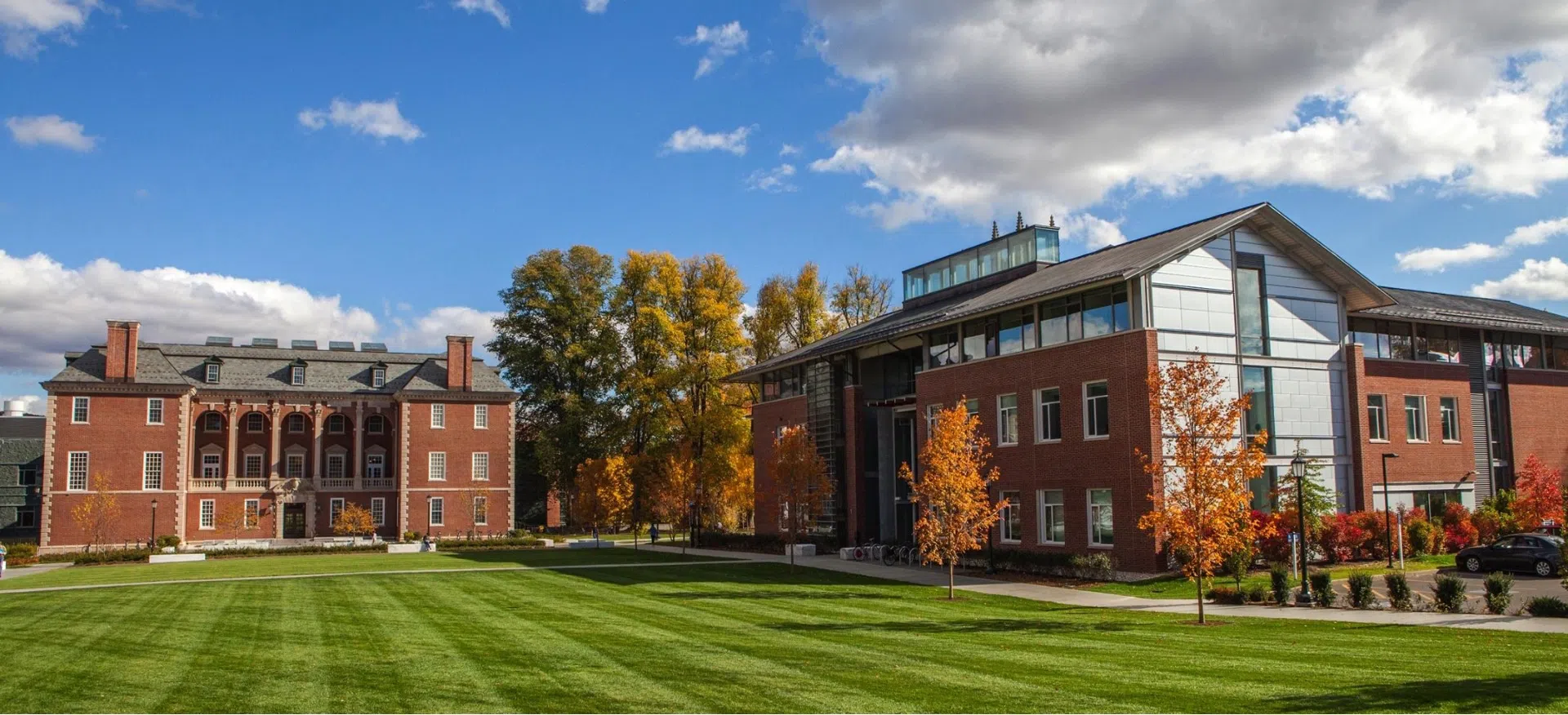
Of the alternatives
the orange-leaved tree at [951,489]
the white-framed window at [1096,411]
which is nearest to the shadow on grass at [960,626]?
the orange-leaved tree at [951,489]

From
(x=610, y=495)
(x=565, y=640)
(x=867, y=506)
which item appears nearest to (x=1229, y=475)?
(x=565, y=640)

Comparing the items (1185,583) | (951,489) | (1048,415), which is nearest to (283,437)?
(1048,415)

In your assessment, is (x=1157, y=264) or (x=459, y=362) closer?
(x=1157, y=264)

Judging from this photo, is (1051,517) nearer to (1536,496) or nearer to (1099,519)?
(1099,519)

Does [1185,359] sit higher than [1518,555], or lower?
higher

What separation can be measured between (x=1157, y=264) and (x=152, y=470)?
54724mm

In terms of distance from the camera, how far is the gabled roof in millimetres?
28562

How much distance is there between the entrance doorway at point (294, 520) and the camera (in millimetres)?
61469

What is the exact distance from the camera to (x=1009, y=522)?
3262cm

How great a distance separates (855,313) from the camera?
62.2m

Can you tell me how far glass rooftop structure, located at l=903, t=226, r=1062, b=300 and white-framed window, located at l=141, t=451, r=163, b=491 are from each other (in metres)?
43.0

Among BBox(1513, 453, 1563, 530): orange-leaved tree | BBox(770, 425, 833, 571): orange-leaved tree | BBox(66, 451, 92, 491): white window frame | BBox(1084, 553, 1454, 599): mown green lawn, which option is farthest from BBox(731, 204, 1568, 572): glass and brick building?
BBox(66, 451, 92, 491): white window frame

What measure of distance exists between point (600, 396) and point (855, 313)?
1701 centimetres

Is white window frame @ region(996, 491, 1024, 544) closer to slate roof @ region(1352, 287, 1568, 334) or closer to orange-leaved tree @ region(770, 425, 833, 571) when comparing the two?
orange-leaved tree @ region(770, 425, 833, 571)
